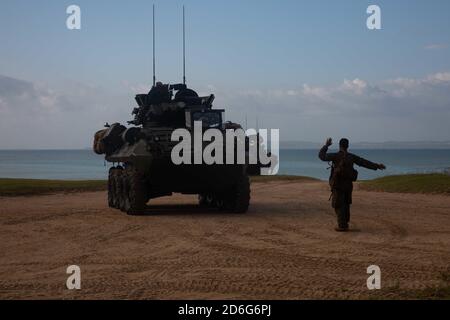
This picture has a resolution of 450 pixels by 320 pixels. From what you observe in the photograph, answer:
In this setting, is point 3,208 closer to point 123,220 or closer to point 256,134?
point 123,220

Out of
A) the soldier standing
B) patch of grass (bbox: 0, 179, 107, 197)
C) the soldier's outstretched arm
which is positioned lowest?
patch of grass (bbox: 0, 179, 107, 197)

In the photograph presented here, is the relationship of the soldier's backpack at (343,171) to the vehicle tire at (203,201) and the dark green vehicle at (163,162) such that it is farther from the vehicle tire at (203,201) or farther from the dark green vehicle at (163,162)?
the vehicle tire at (203,201)

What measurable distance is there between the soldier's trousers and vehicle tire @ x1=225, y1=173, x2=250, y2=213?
379cm

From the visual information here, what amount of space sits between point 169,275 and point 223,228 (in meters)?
5.32

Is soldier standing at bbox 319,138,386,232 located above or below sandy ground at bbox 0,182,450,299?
above

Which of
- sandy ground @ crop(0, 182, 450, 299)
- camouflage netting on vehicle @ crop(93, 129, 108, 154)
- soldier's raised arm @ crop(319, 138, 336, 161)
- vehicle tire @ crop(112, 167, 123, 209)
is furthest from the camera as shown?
camouflage netting on vehicle @ crop(93, 129, 108, 154)

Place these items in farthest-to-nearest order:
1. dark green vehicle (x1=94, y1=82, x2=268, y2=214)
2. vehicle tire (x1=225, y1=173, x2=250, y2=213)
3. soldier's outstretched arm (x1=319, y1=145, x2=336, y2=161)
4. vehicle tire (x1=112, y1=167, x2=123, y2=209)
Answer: vehicle tire (x1=112, y1=167, x2=123, y2=209)
vehicle tire (x1=225, y1=173, x2=250, y2=213)
dark green vehicle (x1=94, y1=82, x2=268, y2=214)
soldier's outstretched arm (x1=319, y1=145, x2=336, y2=161)

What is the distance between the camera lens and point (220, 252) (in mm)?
11062

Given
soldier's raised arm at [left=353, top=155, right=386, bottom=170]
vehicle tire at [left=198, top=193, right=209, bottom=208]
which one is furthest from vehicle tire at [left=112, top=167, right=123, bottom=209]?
soldier's raised arm at [left=353, top=155, right=386, bottom=170]

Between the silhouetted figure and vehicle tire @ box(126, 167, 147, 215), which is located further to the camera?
the silhouetted figure

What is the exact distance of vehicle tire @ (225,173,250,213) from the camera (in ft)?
56.1

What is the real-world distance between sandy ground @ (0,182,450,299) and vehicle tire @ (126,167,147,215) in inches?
14.4

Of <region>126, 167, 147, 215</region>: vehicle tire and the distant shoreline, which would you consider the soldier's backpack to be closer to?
<region>126, 167, 147, 215</region>: vehicle tire

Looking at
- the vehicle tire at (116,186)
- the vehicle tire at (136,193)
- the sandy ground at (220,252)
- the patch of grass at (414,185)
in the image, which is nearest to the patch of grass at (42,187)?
the vehicle tire at (116,186)
